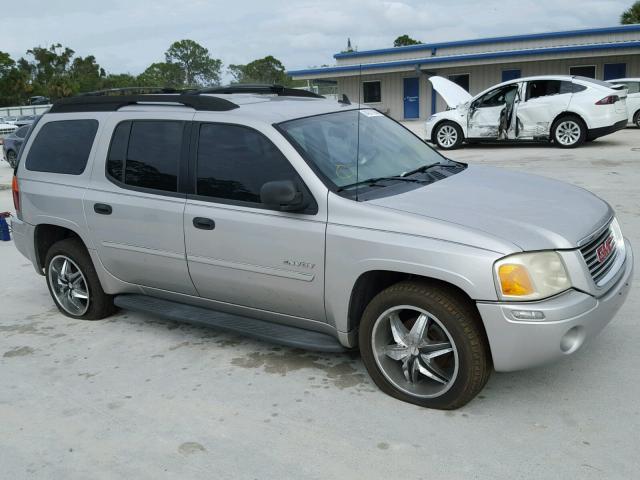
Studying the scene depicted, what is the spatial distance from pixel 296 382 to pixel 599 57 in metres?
26.6

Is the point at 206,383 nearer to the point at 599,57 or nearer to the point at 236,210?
the point at 236,210

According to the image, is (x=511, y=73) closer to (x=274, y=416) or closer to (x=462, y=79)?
(x=462, y=79)

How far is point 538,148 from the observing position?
52.0ft

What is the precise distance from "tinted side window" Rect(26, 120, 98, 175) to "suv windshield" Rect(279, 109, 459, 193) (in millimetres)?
1780

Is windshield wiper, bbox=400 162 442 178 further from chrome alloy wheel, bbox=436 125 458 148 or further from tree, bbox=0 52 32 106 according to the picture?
tree, bbox=0 52 32 106

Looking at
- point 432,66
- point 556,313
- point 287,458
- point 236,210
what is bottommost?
point 287,458

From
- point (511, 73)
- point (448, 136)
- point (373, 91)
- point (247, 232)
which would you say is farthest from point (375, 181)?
point (373, 91)

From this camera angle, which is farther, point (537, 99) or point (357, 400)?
point (537, 99)

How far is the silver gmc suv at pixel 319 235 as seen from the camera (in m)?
3.34

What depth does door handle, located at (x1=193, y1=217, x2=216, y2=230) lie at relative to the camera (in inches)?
166

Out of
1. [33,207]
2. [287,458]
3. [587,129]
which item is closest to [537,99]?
[587,129]

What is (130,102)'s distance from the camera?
4910 mm

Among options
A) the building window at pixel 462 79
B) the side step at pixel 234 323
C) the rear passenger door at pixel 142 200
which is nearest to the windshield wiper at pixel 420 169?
the side step at pixel 234 323

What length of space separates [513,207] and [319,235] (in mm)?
1108
